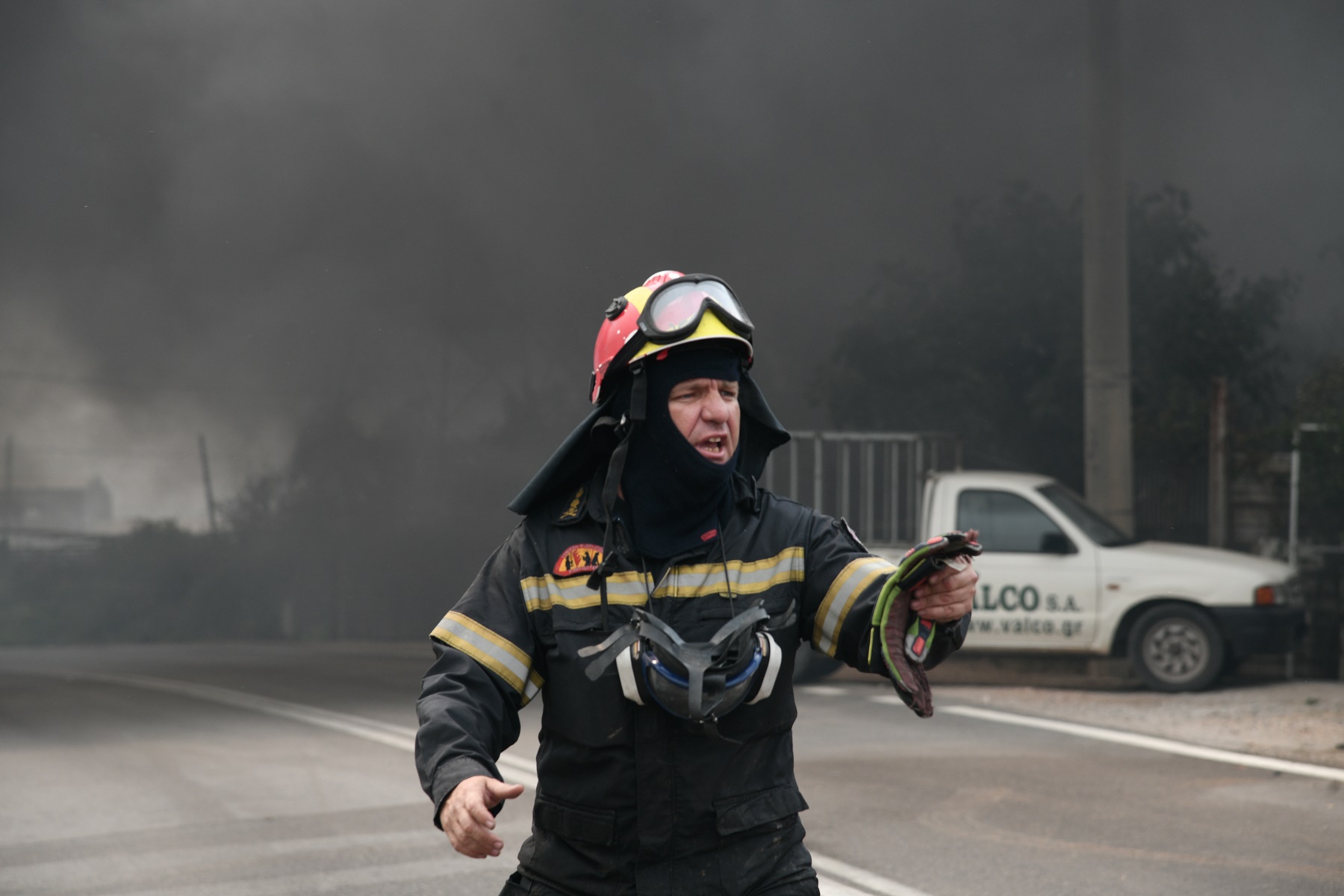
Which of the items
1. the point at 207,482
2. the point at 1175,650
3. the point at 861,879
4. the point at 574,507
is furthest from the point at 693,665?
the point at 207,482

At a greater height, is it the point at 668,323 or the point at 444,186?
the point at 444,186

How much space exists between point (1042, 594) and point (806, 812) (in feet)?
16.5

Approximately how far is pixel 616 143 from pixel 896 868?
2062 cm

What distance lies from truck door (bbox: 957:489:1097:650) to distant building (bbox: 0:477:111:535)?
2336 centimetres

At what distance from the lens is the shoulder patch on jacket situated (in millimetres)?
2715

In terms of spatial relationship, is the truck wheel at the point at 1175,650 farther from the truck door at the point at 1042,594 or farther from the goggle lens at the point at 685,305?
the goggle lens at the point at 685,305

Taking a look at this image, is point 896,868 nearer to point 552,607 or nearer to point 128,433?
point 552,607

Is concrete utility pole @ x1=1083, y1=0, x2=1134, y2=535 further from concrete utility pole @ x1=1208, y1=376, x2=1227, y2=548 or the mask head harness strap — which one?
the mask head harness strap

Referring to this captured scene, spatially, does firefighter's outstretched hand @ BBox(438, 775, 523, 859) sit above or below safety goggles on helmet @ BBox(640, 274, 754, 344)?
below

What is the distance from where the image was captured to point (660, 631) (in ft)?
8.19

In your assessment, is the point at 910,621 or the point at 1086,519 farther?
the point at 1086,519

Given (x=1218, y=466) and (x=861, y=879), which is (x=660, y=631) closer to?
(x=861, y=879)

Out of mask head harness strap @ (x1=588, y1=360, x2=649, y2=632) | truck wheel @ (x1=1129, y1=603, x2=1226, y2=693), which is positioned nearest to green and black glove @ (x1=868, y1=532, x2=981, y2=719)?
mask head harness strap @ (x1=588, y1=360, x2=649, y2=632)

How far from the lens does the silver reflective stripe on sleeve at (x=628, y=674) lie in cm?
250
